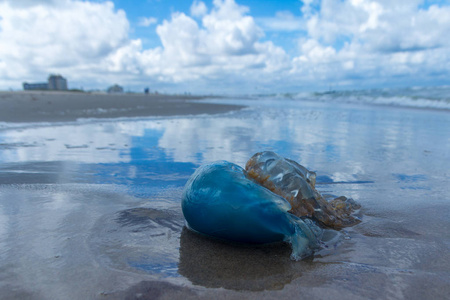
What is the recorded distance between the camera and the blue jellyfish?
4.88ft

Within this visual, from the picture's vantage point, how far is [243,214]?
1481 mm

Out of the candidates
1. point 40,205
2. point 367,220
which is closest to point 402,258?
point 367,220

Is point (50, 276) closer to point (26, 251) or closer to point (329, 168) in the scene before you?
point (26, 251)

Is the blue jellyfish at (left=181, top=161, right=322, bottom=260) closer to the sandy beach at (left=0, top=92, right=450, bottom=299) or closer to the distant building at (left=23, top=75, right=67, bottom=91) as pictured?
the sandy beach at (left=0, top=92, right=450, bottom=299)

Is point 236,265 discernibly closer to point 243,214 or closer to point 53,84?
point 243,214

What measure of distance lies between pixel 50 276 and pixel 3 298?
0.55 feet

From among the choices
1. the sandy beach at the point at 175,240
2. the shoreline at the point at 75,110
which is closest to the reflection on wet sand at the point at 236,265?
the sandy beach at the point at 175,240

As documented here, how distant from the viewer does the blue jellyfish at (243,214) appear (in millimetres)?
1488

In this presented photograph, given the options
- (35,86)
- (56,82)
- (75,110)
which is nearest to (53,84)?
(56,82)

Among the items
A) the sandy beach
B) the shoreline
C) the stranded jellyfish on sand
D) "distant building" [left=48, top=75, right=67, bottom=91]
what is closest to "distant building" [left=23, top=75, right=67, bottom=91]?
"distant building" [left=48, top=75, right=67, bottom=91]

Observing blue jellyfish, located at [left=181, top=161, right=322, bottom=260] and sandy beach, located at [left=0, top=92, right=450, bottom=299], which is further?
blue jellyfish, located at [left=181, top=161, right=322, bottom=260]

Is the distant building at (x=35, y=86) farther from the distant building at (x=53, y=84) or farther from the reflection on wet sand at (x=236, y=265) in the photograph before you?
the reflection on wet sand at (x=236, y=265)

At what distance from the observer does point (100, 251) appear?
4.84 feet

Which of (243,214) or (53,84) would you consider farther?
(53,84)
